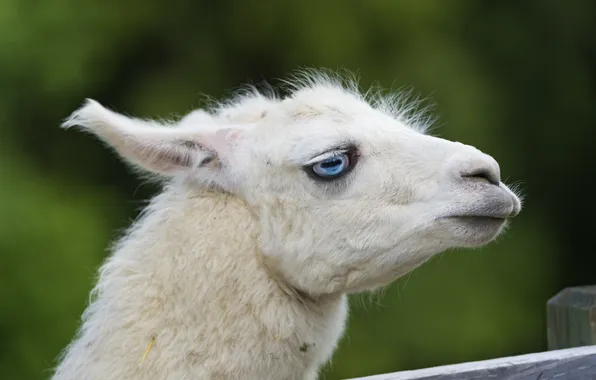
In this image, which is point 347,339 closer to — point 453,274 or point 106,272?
point 453,274

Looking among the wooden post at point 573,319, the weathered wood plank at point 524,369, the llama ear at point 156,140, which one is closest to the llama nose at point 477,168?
the weathered wood plank at point 524,369

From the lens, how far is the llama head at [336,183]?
2.26 metres

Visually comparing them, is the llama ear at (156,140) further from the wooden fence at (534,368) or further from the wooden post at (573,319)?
the wooden post at (573,319)

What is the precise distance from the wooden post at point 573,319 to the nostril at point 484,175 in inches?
34.7

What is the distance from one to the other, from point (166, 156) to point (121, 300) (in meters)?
0.44

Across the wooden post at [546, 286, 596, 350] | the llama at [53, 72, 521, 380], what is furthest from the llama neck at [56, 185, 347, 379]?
the wooden post at [546, 286, 596, 350]

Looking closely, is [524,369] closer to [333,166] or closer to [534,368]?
[534,368]

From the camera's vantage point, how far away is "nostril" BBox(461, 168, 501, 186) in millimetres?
2230

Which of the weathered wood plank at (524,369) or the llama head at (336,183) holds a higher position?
the llama head at (336,183)

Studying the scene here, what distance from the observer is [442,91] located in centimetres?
530

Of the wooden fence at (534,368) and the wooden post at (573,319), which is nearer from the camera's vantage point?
the wooden fence at (534,368)

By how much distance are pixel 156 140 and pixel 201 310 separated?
513 millimetres

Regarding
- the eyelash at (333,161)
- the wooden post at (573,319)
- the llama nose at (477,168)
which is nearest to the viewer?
the llama nose at (477,168)

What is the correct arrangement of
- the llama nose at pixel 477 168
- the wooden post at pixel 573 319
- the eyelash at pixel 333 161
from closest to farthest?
the llama nose at pixel 477 168, the eyelash at pixel 333 161, the wooden post at pixel 573 319
